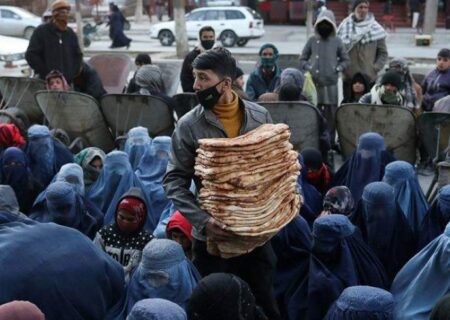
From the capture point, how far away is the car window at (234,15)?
2159cm

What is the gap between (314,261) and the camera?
154 inches

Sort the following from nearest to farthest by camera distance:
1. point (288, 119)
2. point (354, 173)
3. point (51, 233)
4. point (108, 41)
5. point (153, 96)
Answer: point (51, 233) < point (354, 173) < point (288, 119) < point (153, 96) < point (108, 41)

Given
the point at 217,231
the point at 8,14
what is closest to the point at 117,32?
the point at 8,14

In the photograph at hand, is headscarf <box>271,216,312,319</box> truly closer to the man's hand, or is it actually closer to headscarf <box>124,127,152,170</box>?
the man's hand

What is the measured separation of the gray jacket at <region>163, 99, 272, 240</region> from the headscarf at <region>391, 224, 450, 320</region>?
106cm

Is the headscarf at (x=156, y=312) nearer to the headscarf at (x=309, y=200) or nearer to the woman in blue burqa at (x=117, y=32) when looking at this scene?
the headscarf at (x=309, y=200)

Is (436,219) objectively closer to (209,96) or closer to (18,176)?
(209,96)

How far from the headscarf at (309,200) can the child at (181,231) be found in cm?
88

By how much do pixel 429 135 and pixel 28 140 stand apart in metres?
3.21

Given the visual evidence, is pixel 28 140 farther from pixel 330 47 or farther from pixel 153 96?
pixel 330 47

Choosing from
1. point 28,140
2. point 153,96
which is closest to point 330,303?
point 28,140

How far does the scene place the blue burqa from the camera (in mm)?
5457

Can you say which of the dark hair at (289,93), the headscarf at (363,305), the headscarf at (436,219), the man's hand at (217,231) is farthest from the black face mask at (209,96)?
the dark hair at (289,93)

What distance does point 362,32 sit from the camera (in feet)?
26.7
